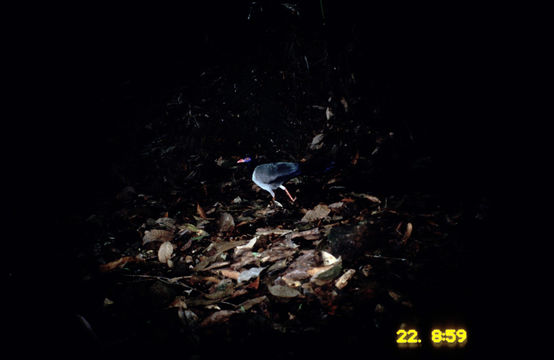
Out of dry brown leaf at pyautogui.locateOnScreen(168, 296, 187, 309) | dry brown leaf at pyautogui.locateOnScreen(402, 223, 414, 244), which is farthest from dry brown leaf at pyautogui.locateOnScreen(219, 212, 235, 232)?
dry brown leaf at pyautogui.locateOnScreen(402, 223, 414, 244)

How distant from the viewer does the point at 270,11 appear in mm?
4035

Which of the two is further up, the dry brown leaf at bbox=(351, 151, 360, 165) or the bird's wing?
the bird's wing

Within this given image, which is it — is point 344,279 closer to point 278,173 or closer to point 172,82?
point 278,173

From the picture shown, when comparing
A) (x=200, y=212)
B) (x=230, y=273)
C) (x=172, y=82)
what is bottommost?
(x=200, y=212)

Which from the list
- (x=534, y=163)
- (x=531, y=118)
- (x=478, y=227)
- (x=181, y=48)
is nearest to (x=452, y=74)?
(x=531, y=118)

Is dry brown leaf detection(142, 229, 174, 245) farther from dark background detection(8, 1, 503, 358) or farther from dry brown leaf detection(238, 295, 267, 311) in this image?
dry brown leaf detection(238, 295, 267, 311)

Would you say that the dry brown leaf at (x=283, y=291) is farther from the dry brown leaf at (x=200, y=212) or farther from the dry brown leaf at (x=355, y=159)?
the dry brown leaf at (x=355, y=159)

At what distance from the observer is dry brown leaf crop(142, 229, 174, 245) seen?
2.52 metres

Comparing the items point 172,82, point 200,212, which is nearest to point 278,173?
point 200,212

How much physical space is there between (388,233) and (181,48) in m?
4.61

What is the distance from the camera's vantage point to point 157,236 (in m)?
2.54

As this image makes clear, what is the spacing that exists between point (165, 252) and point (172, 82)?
152 inches

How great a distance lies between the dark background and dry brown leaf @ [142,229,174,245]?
0.61 metres

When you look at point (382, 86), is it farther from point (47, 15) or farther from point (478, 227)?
point (47, 15)
